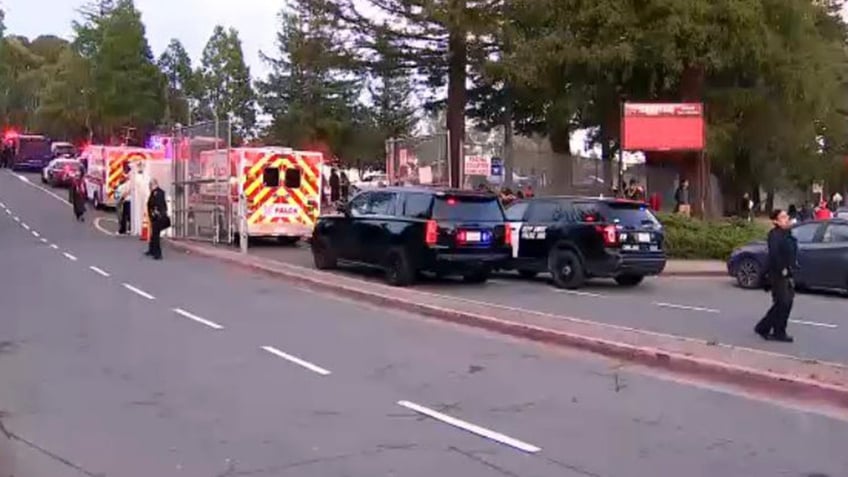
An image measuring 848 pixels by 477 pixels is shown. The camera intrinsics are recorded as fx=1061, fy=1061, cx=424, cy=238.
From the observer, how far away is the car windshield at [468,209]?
19031 millimetres

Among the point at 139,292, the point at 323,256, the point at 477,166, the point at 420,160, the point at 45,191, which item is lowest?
the point at 139,292

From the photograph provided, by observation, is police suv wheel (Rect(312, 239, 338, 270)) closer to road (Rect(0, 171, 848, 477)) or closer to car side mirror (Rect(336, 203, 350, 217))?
car side mirror (Rect(336, 203, 350, 217))

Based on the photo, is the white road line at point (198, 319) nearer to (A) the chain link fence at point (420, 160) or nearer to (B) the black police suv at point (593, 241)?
(B) the black police suv at point (593, 241)

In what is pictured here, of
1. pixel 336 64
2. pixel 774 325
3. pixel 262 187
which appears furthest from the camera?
pixel 336 64

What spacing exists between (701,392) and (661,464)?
2918mm

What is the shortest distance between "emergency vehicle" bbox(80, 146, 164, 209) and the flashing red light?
23.4 m

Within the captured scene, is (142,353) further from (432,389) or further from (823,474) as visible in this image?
(823,474)

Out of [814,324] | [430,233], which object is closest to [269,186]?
[430,233]

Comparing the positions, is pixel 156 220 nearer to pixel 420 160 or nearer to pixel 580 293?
pixel 420 160

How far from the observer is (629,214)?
20109mm

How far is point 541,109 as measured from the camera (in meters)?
45.8

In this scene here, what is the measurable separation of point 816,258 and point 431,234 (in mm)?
7539

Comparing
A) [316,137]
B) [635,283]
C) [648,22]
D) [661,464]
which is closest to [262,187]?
[635,283]

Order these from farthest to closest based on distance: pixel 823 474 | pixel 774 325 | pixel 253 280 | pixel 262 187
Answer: pixel 262 187, pixel 253 280, pixel 774 325, pixel 823 474
